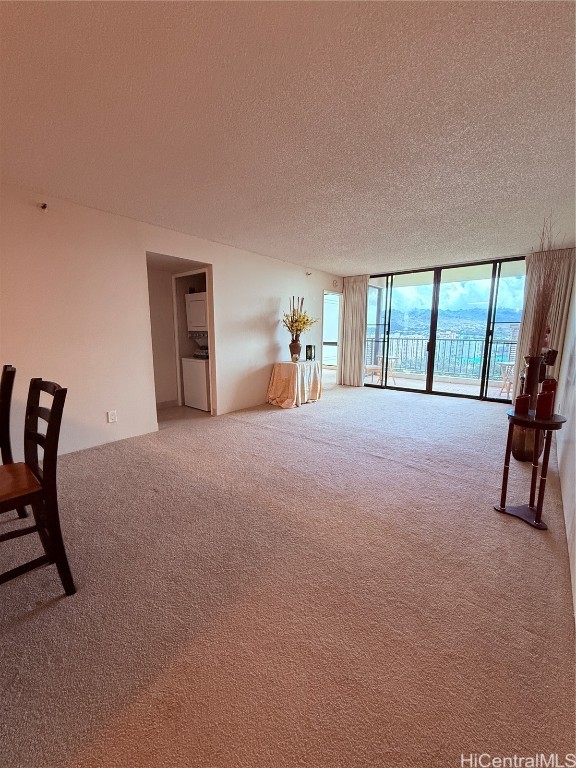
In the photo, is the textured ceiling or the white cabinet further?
the white cabinet

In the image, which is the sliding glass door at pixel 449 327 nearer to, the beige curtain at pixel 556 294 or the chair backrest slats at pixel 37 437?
the beige curtain at pixel 556 294

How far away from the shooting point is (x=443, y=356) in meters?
7.57

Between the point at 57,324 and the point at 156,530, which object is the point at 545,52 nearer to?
the point at 156,530

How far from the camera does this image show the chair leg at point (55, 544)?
4.62 feet

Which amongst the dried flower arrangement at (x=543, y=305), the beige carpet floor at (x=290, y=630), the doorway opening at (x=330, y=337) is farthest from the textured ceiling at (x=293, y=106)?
the doorway opening at (x=330, y=337)

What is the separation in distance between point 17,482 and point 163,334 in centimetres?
375

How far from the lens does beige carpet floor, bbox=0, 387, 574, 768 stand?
0.94 meters

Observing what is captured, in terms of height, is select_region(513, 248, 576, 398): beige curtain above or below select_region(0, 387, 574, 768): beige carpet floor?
above

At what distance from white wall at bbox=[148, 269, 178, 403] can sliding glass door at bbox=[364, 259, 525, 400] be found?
407 centimetres

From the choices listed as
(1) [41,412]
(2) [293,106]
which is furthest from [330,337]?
(1) [41,412]

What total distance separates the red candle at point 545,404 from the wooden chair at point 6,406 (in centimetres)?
312

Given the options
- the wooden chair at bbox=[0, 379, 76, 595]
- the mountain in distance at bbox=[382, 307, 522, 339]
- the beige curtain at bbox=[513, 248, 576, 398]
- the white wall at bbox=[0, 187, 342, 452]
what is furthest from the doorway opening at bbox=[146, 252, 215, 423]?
the beige curtain at bbox=[513, 248, 576, 398]

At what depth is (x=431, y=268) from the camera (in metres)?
5.78

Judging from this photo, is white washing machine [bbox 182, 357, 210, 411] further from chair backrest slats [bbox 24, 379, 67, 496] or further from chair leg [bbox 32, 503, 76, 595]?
chair leg [bbox 32, 503, 76, 595]
